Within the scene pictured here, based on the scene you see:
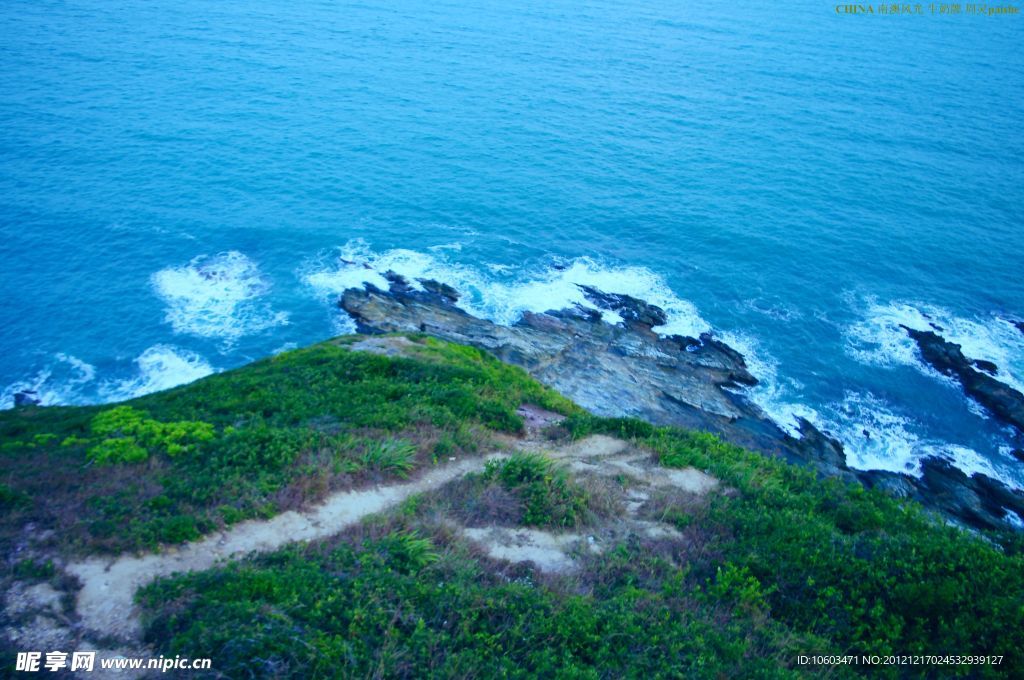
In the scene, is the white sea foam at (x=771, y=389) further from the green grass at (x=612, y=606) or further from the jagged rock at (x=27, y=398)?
the jagged rock at (x=27, y=398)

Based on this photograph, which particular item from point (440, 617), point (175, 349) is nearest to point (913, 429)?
point (440, 617)

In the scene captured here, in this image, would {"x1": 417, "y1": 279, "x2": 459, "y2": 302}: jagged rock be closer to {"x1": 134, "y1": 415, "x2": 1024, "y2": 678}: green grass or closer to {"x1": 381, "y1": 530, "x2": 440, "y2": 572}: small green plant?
{"x1": 134, "y1": 415, "x2": 1024, "y2": 678}: green grass

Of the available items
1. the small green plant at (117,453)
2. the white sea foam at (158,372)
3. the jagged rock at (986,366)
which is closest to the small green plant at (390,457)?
the small green plant at (117,453)

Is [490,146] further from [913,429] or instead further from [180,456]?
[180,456]

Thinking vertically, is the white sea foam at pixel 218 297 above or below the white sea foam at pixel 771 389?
below

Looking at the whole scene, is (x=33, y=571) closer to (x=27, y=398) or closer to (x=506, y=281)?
(x=27, y=398)

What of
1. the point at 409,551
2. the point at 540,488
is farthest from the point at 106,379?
the point at 540,488
